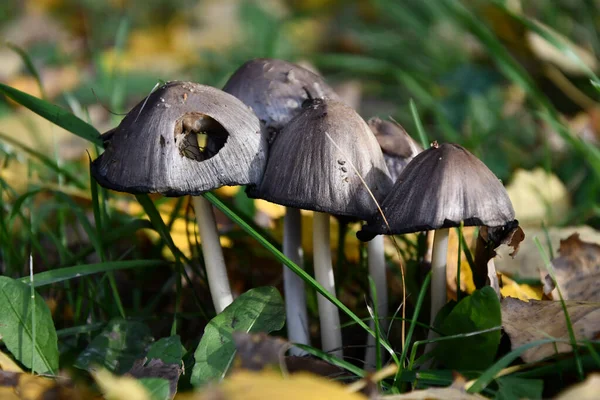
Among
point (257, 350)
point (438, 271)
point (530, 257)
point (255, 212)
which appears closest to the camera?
point (257, 350)

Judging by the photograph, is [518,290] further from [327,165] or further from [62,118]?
[62,118]

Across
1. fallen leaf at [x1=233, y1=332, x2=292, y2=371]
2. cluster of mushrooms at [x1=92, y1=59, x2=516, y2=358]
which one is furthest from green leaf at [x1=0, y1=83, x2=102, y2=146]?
fallen leaf at [x1=233, y1=332, x2=292, y2=371]

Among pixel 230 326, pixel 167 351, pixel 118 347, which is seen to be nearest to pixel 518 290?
pixel 230 326

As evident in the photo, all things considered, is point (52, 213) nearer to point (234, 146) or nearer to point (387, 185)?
point (234, 146)

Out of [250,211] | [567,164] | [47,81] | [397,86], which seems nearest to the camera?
[250,211]

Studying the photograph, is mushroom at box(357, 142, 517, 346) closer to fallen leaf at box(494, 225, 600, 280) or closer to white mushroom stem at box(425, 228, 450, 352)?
white mushroom stem at box(425, 228, 450, 352)

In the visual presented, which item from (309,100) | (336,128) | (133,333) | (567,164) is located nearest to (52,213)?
(133,333)

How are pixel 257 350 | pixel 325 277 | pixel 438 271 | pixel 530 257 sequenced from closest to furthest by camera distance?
pixel 257 350
pixel 438 271
pixel 325 277
pixel 530 257
